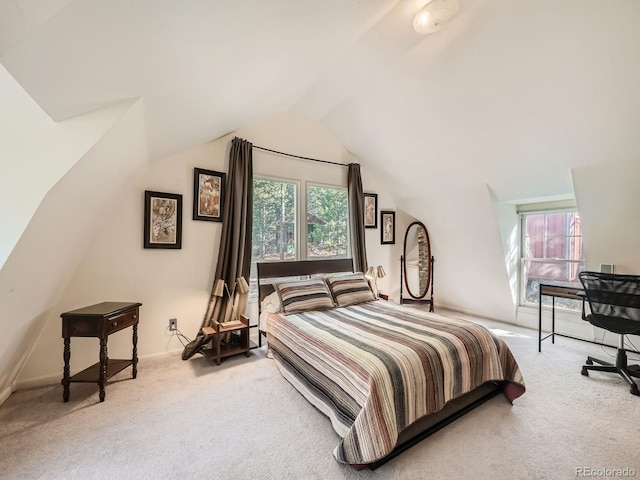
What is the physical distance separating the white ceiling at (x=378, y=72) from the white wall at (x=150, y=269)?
27 centimetres

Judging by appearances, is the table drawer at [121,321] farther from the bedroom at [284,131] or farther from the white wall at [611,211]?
the white wall at [611,211]

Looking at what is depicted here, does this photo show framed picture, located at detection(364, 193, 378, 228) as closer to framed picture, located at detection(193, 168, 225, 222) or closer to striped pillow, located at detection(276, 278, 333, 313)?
striped pillow, located at detection(276, 278, 333, 313)

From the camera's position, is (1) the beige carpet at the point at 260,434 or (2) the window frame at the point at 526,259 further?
(2) the window frame at the point at 526,259

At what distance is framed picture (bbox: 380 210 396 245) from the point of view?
4879 millimetres

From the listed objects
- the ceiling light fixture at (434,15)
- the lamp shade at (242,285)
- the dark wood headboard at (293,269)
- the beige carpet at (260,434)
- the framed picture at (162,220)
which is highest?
the ceiling light fixture at (434,15)

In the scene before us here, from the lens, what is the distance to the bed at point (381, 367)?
1590mm

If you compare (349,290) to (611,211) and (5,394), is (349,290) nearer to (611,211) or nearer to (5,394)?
(611,211)

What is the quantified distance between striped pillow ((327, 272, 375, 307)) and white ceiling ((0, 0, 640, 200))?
1930 mm

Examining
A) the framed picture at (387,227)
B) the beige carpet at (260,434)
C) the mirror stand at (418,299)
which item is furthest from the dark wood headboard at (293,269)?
the mirror stand at (418,299)

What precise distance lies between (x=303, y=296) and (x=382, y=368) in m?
1.52

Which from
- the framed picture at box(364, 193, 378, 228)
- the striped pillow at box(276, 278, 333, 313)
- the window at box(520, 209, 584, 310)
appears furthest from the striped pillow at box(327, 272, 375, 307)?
the window at box(520, 209, 584, 310)

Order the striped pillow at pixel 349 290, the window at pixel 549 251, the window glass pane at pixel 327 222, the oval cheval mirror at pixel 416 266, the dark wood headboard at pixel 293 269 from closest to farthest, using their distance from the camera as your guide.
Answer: the striped pillow at pixel 349 290 < the dark wood headboard at pixel 293 269 < the window at pixel 549 251 < the window glass pane at pixel 327 222 < the oval cheval mirror at pixel 416 266

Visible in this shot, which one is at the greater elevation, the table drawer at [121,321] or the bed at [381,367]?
the table drawer at [121,321]

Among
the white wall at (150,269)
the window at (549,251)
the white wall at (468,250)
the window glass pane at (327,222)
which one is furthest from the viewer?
the window glass pane at (327,222)
